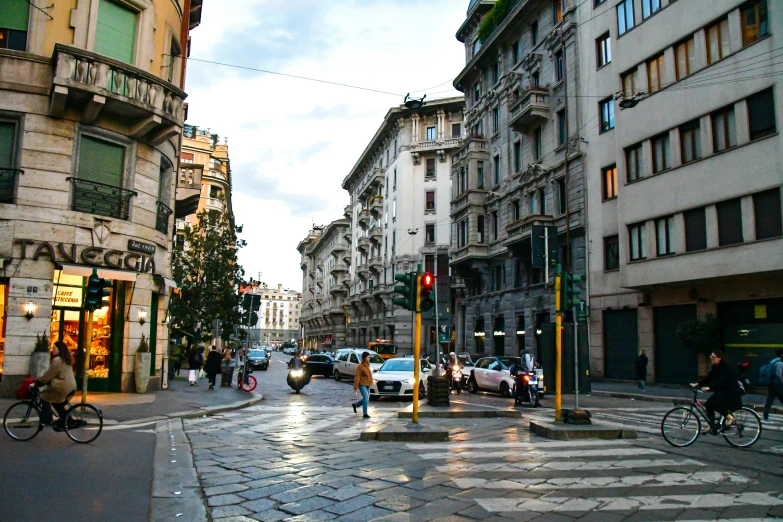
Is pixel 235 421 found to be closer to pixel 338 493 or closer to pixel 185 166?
pixel 338 493

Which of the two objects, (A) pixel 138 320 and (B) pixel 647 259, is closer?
(A) pixel 138 320

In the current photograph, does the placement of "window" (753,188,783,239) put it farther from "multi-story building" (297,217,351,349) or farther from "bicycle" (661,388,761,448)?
"multi-story building" (297,217,351,349)

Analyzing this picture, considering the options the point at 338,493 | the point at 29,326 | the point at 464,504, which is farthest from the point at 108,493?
the point at 29,326

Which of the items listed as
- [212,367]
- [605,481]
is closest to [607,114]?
[212,367]

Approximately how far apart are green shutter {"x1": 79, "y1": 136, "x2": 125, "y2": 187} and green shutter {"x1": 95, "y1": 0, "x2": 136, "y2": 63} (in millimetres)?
2508

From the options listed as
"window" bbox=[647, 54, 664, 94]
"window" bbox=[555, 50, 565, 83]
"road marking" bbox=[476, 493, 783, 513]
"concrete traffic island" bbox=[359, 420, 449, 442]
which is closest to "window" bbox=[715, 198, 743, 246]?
"window" bbox=[647, 54, 664, 94]

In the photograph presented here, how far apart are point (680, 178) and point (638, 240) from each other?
362cm

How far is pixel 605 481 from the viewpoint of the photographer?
7.62 m

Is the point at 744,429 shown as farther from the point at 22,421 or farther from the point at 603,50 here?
the point at 603,50

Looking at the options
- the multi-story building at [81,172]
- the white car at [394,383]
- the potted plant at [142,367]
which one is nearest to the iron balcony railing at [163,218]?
the multi-story building at [81,172]

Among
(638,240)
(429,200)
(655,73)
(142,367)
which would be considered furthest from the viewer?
(429,200)

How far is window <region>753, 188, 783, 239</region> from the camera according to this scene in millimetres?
20984

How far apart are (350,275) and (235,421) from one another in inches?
2886

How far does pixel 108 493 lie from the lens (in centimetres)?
685
